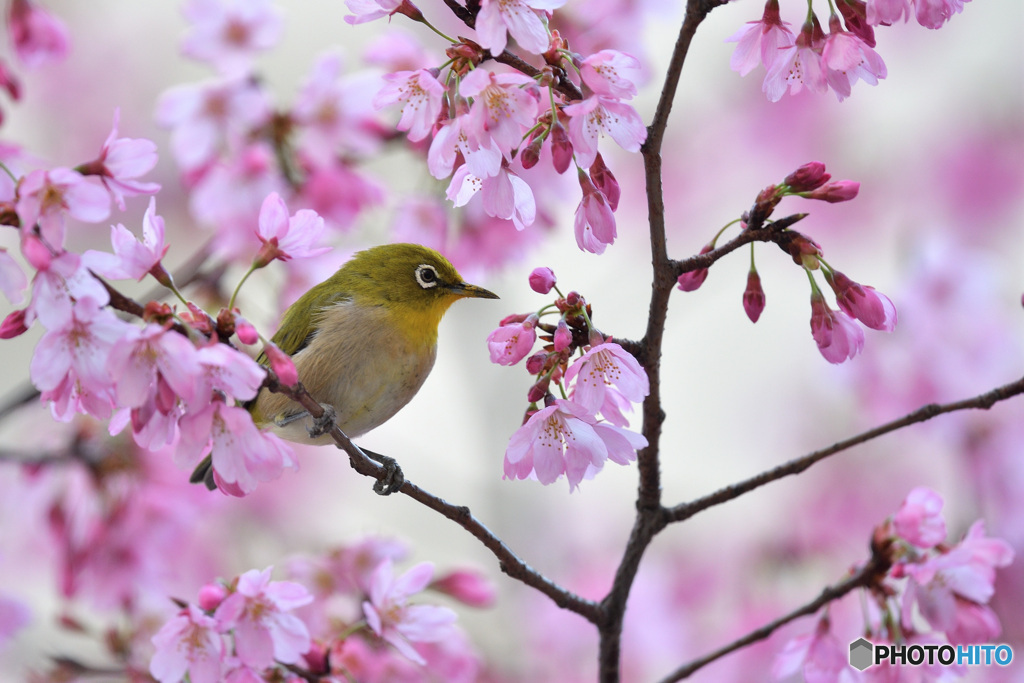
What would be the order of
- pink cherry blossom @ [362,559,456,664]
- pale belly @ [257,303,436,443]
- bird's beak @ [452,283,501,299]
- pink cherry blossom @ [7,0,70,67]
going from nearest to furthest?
pink cherry blossom @ [362,559,456,664] < pale belly @ [257,303,436,443] < bird's beak @ [452,283,501,299] < pink cherry blossom @ [7,0,70,67]

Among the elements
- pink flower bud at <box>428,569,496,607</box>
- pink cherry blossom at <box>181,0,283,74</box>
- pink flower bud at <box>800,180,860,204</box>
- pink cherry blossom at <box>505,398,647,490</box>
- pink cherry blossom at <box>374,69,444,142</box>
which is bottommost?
pink cherry blossom at <box>505,398,647,490</box>

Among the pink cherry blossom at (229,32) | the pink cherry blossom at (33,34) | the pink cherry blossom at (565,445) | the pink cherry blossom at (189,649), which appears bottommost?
the pink cherry blossom at (189,649)

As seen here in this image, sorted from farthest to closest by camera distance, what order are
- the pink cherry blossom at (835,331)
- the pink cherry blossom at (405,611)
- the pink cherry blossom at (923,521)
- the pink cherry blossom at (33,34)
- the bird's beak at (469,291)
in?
1. the pink cherry blossom at (33,34)
2. the bird's beak at (469,291)
3. the pink cherry blossom at (405,611)
4. the pink cherry blossom at (923,521)
5. the pink cherry blossom at (835,331)

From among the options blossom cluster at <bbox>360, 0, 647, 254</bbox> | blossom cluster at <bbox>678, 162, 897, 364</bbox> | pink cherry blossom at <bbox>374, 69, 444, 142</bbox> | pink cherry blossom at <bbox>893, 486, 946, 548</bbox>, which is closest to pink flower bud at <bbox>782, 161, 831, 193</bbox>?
blossom cluster at <bbox>678, 162, 897, 364</bbox>

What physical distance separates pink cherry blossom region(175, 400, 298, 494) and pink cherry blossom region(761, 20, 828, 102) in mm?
835

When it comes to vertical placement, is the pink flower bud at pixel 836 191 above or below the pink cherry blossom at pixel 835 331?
above

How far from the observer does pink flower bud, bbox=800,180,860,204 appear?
1.23 m

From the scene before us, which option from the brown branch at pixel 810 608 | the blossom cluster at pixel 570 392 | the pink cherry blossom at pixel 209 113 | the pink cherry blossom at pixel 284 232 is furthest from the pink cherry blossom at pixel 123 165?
the pink cherry blossom at pixel 209 113

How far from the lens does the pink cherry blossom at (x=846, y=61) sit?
120cm

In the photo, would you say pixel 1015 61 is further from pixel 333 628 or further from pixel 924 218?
pixel 333 628

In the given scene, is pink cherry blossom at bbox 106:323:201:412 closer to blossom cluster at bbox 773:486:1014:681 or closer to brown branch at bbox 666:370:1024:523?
brown branch at bbox 666:370:1024:523

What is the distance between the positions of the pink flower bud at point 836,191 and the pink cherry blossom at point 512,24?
1.42 feet

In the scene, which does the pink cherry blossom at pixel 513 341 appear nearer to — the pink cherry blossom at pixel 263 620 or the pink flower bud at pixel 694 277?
the pink flower bud at pixel 694 277

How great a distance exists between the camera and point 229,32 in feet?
9.00
